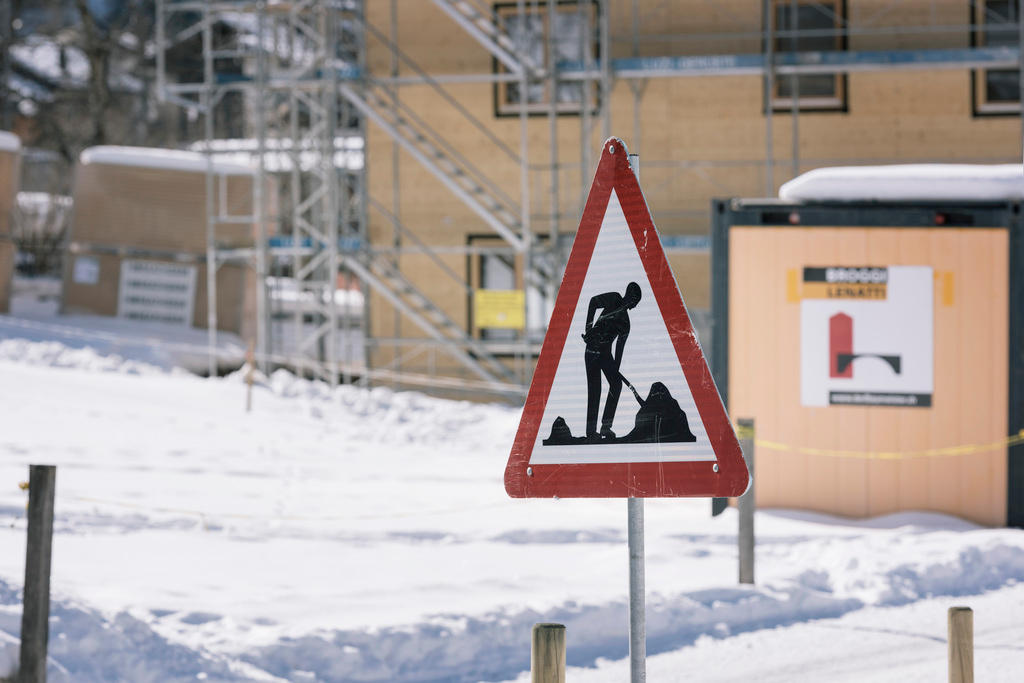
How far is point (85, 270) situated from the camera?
23078 mm

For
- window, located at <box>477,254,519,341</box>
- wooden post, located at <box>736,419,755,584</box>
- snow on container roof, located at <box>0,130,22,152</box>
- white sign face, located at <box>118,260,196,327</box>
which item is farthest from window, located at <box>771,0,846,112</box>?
wooden post, located at <box>736,419,755,584</box>

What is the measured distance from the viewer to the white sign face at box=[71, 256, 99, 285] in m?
23.0

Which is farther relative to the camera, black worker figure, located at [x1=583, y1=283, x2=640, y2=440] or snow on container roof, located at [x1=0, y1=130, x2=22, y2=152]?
snow on container roof, located at [x1=0, y1=130, x2=22, y2=152]

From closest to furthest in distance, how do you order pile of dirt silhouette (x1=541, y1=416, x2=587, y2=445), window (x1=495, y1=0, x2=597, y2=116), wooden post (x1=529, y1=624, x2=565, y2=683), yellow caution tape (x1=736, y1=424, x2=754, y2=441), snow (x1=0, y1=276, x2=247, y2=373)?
wooden post (x1=529, y1=624, x2=565, y2=683) → pile of dirt silhouette (x1=541, y1=416, x2=587, y2=445) → yellow caution tape (x1=736, y1=424, x2=754, y2=441) → snow (x1=0, y1=276, x2=247, y2=373) → window (x1=495, y1=0, x2=597, y2=116)

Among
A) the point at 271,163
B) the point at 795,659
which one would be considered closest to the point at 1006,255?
the point at 795,659

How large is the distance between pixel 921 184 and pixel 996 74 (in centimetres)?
1146

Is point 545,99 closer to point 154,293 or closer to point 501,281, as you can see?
point 501,281

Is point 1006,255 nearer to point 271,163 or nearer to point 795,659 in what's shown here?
point 795,659

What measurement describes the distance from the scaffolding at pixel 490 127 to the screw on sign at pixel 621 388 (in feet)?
50.0

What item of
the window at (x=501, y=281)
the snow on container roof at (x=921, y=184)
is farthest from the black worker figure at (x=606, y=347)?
the window at (x=501, y=281)

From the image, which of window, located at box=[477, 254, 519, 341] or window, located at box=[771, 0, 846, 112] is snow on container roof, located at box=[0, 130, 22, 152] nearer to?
window, located at box=[477, 254, 519, 341]

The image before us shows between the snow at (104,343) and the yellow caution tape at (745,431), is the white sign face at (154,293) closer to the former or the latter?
the snow at (104,343)

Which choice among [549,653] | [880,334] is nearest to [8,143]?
[880,334]

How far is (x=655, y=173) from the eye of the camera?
67.1 feet
